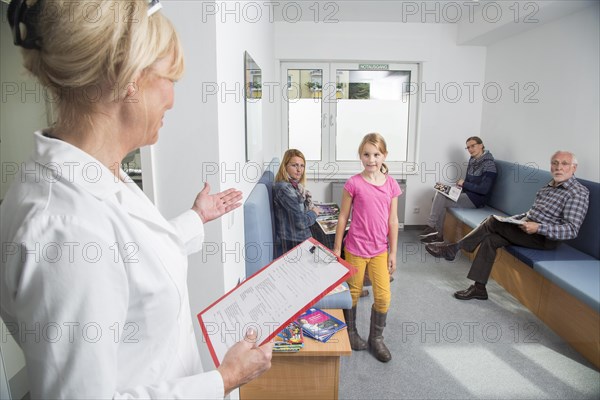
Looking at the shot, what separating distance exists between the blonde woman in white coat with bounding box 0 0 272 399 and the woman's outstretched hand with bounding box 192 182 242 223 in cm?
36

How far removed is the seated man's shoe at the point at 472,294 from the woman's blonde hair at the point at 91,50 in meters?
2.85

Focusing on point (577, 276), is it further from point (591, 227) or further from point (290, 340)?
point (290, 340)

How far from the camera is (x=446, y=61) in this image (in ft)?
13.7

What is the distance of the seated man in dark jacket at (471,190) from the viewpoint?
11.4ft

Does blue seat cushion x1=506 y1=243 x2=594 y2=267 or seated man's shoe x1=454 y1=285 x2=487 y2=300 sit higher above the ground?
blue seat cushion x1=506 y1=243 x2=594 y2=267

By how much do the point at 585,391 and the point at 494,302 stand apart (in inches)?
37.6

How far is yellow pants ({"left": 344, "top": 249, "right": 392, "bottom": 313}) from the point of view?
209cm

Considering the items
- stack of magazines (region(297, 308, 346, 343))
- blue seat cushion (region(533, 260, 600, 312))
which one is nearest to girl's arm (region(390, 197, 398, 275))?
stack of magazines (region(297, 308, 346, 343))

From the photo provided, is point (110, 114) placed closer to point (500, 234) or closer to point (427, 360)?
point (427, 360)

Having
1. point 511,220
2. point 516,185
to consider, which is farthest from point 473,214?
point 511,220

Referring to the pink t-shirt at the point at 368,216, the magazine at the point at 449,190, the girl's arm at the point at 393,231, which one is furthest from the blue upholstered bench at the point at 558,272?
the pink t-shirt at the point at 368,216

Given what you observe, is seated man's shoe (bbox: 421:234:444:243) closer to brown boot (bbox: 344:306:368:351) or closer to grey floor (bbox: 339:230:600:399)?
grey floor (bbox: 339:230:600:399)

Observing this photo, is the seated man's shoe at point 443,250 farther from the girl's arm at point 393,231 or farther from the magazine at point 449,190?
the girl's arm at point 393,231

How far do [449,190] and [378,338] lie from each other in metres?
2.29
